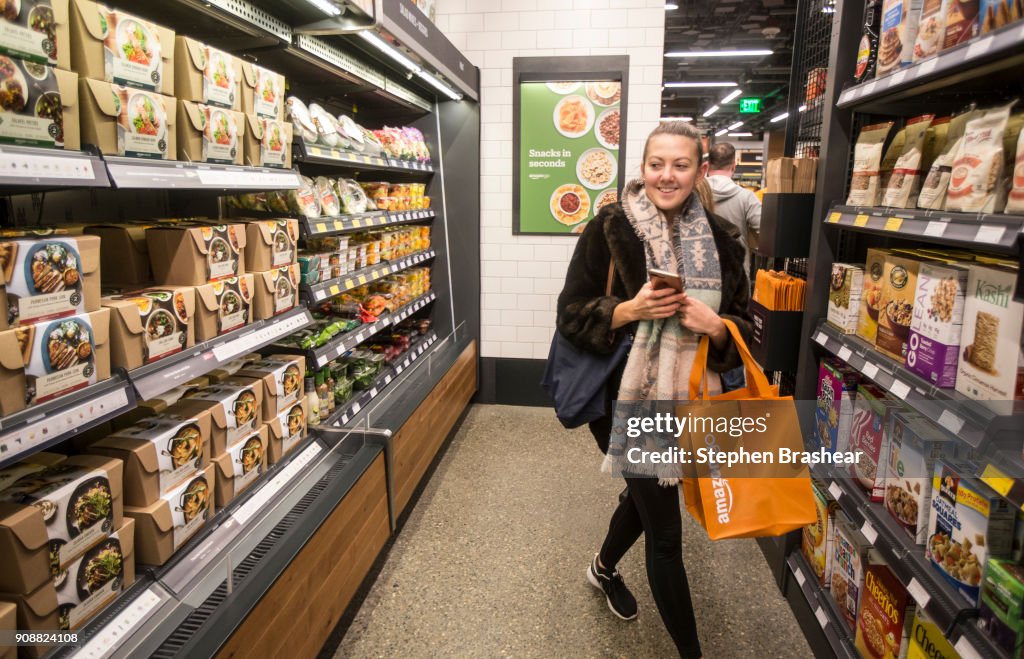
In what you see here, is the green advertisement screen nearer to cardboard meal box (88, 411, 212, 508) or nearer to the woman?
the woman

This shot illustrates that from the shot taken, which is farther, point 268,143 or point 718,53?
point 718,53

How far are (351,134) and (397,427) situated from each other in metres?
1.50

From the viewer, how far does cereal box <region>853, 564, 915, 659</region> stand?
6.04ft

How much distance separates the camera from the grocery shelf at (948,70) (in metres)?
1.37

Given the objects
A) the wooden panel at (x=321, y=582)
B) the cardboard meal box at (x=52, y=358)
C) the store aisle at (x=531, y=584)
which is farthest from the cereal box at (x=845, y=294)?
the cardboard meal box at (x=52, y=358)

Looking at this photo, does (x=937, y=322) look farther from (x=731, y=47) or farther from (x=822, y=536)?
(x=731, y=47)

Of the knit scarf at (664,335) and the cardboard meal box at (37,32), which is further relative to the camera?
the knit scarf at (664,335)

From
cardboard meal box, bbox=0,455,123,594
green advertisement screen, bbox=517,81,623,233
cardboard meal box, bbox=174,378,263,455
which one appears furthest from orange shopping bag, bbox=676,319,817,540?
green advertisement screen, bbox=517,81,623,233

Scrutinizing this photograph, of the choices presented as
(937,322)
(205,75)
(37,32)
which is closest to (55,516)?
(37,32)

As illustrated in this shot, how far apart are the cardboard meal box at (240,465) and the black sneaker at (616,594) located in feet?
4.70

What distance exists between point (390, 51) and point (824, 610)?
313 centimetres

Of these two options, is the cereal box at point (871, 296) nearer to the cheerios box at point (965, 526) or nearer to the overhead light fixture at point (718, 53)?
the cheerios box at point (965, 526)

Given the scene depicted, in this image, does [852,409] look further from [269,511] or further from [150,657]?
[150,657]

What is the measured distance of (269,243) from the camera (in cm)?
217
